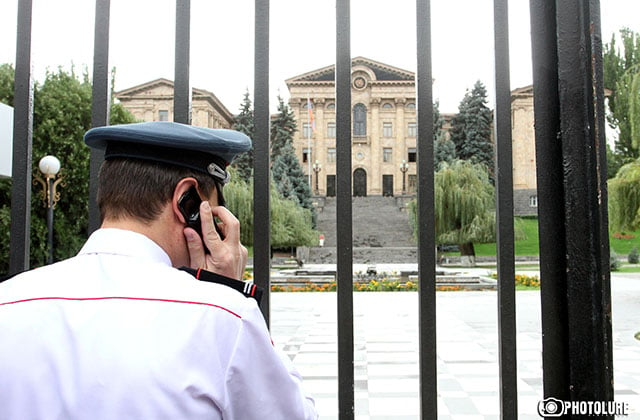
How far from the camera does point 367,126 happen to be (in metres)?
43.0

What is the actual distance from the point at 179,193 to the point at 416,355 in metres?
5.65

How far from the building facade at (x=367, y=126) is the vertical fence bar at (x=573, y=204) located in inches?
1560

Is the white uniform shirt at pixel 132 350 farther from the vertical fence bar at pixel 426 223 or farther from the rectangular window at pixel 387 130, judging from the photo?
the rectangular window at pixel 387 130

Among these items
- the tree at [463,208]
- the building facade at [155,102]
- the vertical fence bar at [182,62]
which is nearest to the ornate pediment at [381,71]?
the building facade at [155,102]

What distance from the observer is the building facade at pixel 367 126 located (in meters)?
41.7

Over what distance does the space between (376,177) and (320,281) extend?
90.4ft

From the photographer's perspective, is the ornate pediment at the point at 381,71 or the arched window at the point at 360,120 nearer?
the ornate pediment at the point at 381,71

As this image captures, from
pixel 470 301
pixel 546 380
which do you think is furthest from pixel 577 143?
pixel 470 301

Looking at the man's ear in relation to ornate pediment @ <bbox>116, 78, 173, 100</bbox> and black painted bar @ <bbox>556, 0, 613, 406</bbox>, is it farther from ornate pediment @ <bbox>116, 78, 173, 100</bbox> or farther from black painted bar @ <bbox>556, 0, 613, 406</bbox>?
ornate pediment @ <bbox>116, 78, 173, 100</bbox>

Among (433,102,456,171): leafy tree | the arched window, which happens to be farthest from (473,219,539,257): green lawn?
the arched window

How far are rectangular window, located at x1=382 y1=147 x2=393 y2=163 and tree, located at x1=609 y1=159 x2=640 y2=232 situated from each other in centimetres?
3058

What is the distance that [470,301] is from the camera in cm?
1149

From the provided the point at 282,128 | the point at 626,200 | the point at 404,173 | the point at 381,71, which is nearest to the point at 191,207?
the point at 626,200

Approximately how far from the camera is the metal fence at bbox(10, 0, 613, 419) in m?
0.89
